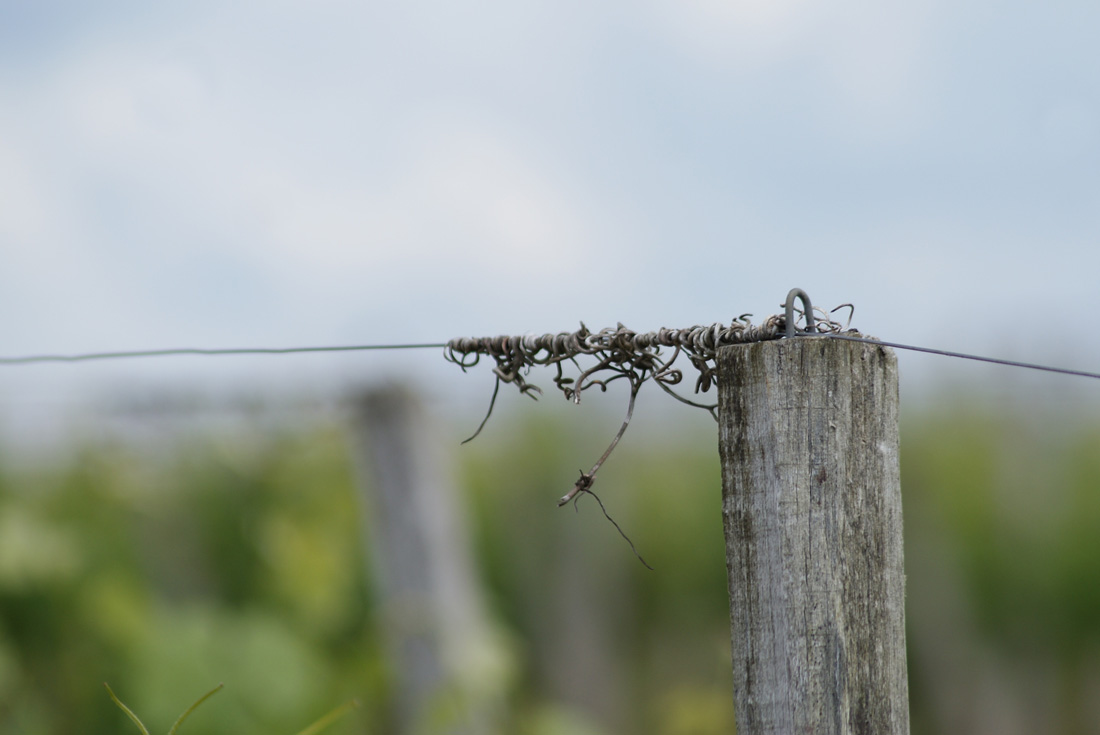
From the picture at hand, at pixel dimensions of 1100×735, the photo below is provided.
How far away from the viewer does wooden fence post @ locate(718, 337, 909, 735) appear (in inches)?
37.4

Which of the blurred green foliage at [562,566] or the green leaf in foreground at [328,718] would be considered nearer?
the green leaf in foreground at [328,718]

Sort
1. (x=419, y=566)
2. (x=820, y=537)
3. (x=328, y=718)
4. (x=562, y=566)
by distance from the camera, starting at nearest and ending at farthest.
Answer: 1. (x=820, y=537)
2. (x=328, y=718)
3. (x=419, y=566)
4. (x=562, y=566)

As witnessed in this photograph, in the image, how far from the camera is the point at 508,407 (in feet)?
18.4

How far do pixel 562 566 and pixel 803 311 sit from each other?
14.9 feet

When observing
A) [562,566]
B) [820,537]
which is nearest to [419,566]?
[562,566]

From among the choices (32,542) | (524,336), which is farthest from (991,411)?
(32,542)

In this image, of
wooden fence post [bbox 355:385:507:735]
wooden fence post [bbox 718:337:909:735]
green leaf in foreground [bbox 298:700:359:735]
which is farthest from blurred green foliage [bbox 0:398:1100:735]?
wooden fence post [bbox 718:337:909:735]

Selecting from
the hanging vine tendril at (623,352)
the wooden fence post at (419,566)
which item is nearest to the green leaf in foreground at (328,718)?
the hanging vine tendril at (623,352)

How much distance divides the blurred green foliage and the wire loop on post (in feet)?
11.6

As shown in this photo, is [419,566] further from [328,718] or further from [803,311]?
[803,311]

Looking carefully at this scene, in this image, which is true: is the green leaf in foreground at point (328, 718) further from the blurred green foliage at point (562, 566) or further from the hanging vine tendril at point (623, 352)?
the blurred green foliage at point (562, 566)

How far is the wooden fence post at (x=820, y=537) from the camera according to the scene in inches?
37.4

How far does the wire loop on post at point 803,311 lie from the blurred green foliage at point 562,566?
3534mm

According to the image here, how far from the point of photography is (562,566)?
5359 millimetres
